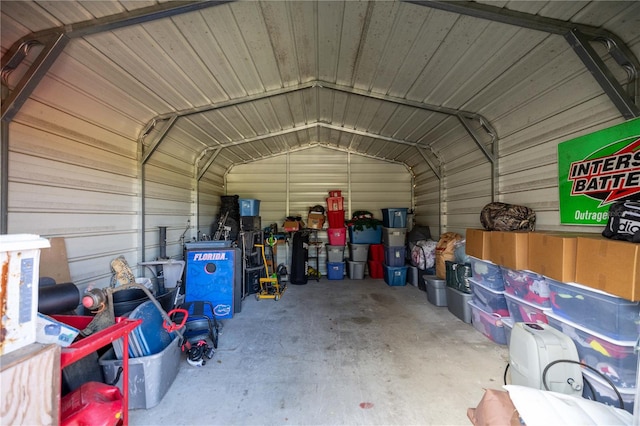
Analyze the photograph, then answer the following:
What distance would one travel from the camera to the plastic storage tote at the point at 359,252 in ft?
18.8

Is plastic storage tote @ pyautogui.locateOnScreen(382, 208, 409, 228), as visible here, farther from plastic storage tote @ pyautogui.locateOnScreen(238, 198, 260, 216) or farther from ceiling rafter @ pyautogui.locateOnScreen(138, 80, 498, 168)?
plastic storage tote @ pyautogui.locateOnScreen(238, 198, 260, 216)

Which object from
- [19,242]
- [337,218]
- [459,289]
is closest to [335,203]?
[337,218]

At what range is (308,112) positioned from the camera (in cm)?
453

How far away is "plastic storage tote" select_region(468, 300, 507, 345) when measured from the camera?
2.73 m

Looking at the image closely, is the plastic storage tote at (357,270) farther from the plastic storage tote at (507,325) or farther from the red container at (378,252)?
the plastic storage tote at (507,325)

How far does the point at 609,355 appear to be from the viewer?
5.27ft

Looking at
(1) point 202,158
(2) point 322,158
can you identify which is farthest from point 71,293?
(2) point 322,158

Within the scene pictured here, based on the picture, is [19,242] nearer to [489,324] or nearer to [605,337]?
[605,337]

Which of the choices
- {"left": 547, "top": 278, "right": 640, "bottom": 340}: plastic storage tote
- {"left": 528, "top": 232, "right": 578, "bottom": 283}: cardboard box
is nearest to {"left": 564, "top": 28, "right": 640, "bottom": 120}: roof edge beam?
{"left": 528, "top": 232, "right": 578, "bottom": 283}: cardboard box

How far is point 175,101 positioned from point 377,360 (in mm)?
3724

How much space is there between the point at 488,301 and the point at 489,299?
0.10 feet

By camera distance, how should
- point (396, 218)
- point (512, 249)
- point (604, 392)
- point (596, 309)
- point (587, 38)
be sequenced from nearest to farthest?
point (604, 392)
point (596, 309)
point (587, 38)
point (512, 249)
point (396, 218)

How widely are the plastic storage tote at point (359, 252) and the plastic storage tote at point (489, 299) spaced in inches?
107

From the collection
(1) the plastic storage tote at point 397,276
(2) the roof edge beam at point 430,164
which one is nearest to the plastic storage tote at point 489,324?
(1) the plastic storage tote at point 397,276
